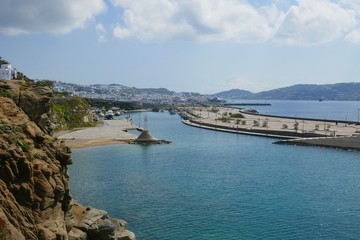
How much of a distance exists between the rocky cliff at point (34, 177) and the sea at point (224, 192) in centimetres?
498

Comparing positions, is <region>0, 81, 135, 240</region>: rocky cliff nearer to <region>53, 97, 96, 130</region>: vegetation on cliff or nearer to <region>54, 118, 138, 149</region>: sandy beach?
<region>54, 118, 138, 149</region>: sandy beach

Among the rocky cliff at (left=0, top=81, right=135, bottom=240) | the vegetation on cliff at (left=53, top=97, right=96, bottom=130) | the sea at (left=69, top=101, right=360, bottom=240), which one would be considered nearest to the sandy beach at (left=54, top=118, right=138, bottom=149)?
the sea at (left=69, top=101, right=360, bottom=240)

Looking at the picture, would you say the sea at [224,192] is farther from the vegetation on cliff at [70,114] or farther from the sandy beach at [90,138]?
the vegetation on cliff at [70,114]

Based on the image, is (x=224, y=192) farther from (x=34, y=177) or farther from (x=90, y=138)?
(x=90, y=138)

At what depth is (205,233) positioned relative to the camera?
22578 mm

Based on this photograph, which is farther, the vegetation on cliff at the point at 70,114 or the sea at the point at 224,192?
the vegetation on cliff at the point at 70,114

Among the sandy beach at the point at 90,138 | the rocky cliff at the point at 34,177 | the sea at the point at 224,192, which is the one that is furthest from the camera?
the sandy beach at the point at 90,138

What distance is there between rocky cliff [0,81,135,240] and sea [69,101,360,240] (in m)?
4.98

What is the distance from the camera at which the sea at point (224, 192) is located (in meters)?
23.4

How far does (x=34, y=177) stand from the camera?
15.6 metres

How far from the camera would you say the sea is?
76.8ft

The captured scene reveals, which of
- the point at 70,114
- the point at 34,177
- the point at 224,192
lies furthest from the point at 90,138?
the point at 34,177

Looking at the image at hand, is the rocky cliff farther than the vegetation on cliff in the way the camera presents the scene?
No

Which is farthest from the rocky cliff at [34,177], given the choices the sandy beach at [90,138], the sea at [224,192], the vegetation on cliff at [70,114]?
the vegetation on cliff at [70,114]
